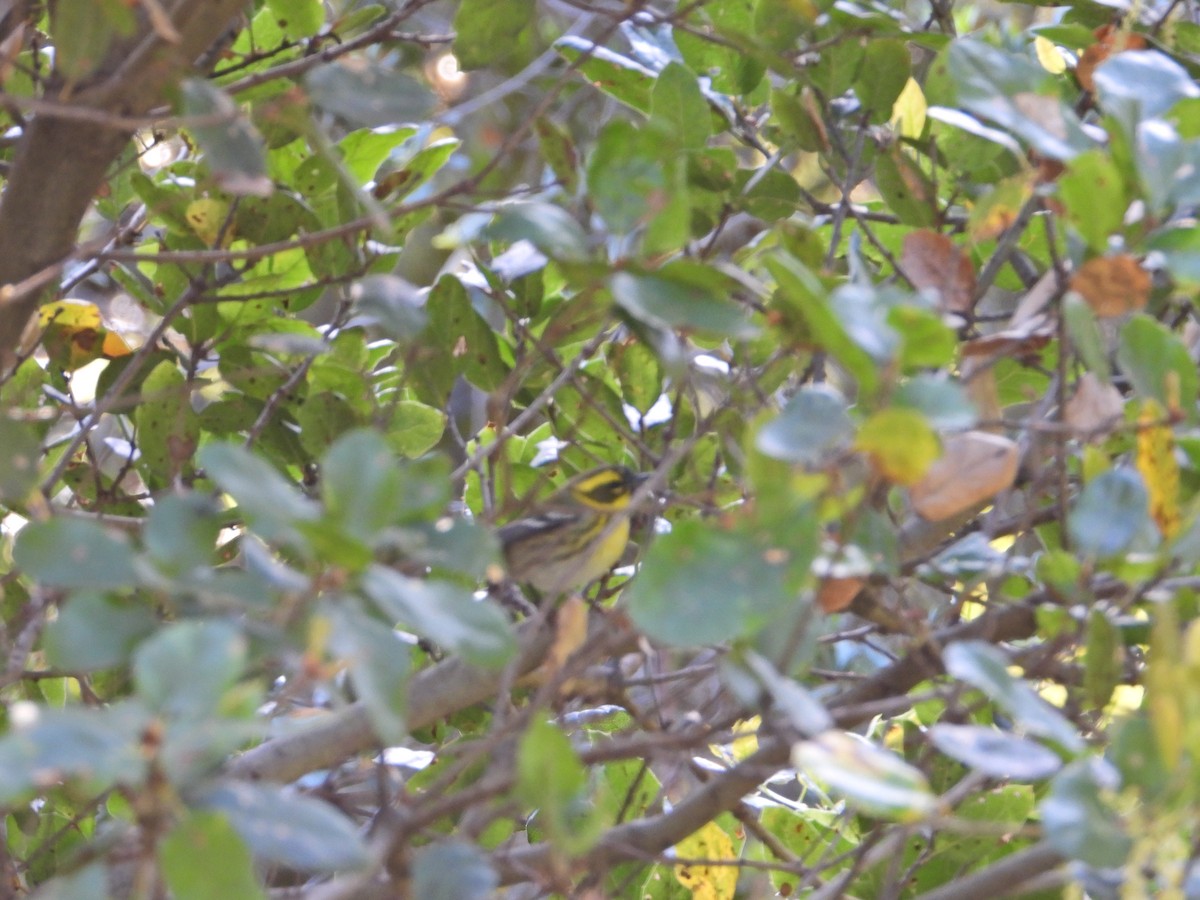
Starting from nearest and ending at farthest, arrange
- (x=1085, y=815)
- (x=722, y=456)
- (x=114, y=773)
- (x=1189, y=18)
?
(x=114, y=773) < (x=1085, y=815) < (x=722, y=456) < (x=1189, y=18)

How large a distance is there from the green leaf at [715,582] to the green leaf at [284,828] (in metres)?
0.22

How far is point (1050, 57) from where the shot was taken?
1.96 meters

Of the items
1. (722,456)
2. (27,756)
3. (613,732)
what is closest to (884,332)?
(27,756)

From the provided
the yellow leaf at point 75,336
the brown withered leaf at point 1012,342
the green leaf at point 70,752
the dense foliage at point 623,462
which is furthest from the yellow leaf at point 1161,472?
the yellow leaf at point 75,336

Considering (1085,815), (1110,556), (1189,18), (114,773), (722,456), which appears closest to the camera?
(114,773)

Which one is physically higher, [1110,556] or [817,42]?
[817,42]

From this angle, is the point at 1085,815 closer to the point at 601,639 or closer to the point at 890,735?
the point at 601,639

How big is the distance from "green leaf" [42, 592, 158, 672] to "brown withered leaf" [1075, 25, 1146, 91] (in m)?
1.21

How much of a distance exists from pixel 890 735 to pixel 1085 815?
1.15 m

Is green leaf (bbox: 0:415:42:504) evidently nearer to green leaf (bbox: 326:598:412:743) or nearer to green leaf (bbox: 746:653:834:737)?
green leaf (bbox: 326:598:412:743)

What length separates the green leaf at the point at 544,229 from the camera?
1.03 m

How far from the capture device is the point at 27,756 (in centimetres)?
69

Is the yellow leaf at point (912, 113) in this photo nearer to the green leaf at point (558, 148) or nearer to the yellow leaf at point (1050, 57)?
the yellow leaf at point (1050, 57)

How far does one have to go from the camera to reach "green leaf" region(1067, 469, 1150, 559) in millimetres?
1063
